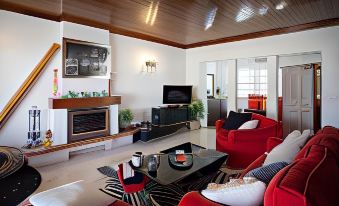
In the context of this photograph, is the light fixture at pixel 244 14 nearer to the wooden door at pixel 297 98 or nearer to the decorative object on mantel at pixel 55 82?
the wooden door at pixel 297 98

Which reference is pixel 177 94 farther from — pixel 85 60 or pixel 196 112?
pixel 85 60

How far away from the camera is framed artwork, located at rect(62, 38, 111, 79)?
4.46m

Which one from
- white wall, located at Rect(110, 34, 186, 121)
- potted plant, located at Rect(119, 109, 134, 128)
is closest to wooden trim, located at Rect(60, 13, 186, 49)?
white wall, located at Rect(110, 34, 186, 121)

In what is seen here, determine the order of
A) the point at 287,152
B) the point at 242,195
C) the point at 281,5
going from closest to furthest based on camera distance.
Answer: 1. the point at 242,195
2. the point at 287,152
3. the point at 281,5

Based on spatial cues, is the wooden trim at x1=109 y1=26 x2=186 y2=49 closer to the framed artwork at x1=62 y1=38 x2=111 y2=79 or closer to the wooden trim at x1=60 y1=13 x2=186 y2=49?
the wooden trim at x1=60 y1=13 x2=186 y2=49

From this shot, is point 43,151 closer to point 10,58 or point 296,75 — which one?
point 10,58

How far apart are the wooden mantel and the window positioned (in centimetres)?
530

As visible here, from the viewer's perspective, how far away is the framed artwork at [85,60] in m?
4.46

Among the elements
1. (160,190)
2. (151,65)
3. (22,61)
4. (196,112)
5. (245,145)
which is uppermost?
(151,65)

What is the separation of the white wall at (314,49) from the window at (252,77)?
6.64 ft

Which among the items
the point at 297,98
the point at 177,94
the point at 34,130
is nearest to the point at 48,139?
the point at 34,130

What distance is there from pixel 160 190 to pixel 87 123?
2.47 metres

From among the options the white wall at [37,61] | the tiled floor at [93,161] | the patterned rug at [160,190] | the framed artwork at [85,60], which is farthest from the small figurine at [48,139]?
the patterned rug at [160,190]

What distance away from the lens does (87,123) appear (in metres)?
4.67
